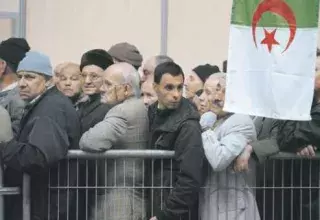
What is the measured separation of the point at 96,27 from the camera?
12.9 m

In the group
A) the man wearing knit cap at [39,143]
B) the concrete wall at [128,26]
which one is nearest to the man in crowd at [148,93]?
the man wearing knit cap at [39,143]

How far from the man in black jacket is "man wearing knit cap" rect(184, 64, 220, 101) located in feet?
5.44

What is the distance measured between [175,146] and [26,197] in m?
1.15

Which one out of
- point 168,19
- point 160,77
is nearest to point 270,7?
point 160,77

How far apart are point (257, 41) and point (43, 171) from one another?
1.81m

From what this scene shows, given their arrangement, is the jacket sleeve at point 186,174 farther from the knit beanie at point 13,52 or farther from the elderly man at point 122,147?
the knit beanie at point 13,52

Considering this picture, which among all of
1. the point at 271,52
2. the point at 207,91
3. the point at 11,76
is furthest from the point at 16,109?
the point at 271,52

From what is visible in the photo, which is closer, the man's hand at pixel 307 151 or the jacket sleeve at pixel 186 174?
the jacket sleeve at pixel 186 174

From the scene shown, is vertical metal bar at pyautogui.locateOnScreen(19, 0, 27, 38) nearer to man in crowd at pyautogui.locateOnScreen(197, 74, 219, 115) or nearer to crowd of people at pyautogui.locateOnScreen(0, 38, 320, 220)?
crowd of people at pyautogui.locateOnScreen(0, 38, 320, 220)

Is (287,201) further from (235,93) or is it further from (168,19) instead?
(168,19)

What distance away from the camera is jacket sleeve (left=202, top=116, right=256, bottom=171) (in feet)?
27.0

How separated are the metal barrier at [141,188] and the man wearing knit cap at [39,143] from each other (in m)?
0.05

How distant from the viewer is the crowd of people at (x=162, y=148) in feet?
27.1

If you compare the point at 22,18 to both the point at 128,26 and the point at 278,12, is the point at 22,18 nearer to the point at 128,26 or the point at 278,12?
the point at 128,26
